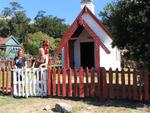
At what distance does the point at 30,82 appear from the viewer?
46.1ft

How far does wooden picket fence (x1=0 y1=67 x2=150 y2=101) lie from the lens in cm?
1219

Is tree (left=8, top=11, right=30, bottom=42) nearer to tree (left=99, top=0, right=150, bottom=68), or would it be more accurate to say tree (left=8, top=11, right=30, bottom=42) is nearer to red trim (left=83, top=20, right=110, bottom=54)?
red trim (left=83, top=20, right=110, bottom=54)

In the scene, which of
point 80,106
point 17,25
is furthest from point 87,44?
point 17,25

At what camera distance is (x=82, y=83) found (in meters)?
13.1

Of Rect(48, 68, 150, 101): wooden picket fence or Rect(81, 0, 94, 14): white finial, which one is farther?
Rect(81, 0, 94, 14): white finial

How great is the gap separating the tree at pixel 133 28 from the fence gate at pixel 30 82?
2.99 metres

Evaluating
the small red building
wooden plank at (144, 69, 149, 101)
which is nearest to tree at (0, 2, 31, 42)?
the small red building

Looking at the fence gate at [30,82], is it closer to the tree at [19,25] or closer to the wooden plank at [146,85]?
the wooden plank at [146,85]

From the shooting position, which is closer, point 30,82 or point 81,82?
point 81,82

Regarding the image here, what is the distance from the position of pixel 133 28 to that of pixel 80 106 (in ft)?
9.51

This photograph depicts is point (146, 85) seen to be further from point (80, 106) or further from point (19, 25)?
point (19, 25)

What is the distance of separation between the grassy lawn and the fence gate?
1.86ft

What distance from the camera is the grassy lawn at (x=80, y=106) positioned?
37.4ft

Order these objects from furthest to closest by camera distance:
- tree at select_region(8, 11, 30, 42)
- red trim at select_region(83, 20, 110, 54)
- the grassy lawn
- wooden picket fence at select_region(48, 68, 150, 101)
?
tree at select_region(8, 11, 30, 42) < red trim at select_region(83, 20, 110, 54) < wooden picket fence at select_region(48, 68, 150, 101) < the grassy lawn
